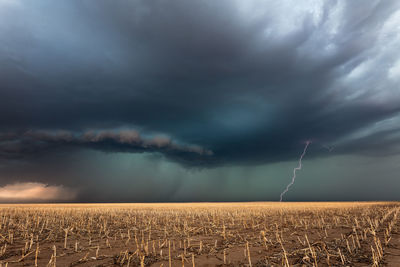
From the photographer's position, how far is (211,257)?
911 cm

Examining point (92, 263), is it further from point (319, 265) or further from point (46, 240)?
point (319, 265)

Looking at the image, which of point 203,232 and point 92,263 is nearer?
point 92,263

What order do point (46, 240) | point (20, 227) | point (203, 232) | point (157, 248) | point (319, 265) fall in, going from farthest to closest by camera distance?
point (20, 227) → point (203, 232) → point (46, 240) → point (157, 248) → point (319, 265)

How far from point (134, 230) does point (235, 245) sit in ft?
27.2

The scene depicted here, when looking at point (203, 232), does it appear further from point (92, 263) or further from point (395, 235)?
point (395, 235)

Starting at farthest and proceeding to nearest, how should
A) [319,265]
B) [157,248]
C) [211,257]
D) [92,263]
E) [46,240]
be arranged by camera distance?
1. [46,240]
2. [157,248]
3. [211,257]
4. [92,263]
5. [319,265]

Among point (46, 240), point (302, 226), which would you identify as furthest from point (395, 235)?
point (46, 240)

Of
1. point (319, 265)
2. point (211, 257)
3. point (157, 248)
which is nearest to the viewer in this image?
point (319, 265)

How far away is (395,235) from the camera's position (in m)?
12.6

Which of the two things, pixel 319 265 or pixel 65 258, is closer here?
pixel 319 265

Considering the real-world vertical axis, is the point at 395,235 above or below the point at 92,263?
below

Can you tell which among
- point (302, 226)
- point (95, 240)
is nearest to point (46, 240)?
point (95, 240)

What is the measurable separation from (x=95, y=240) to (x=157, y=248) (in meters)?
4.45

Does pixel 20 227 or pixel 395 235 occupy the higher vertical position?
pixel 20 227
